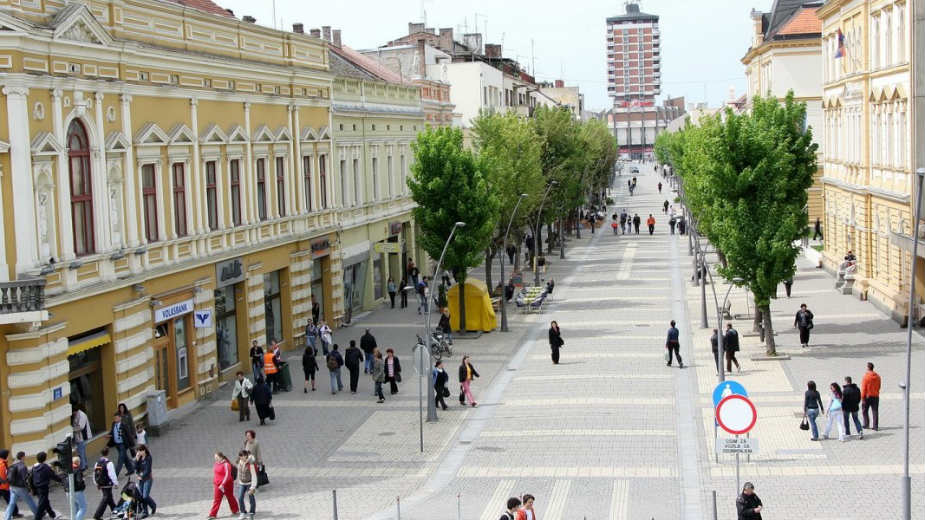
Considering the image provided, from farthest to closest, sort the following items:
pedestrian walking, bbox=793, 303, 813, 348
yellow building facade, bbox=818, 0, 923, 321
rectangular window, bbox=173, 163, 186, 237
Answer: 1. yellow building facade, bbox=818, 0, 923, 321
2. pedestrian walking, bbox=793, 303, 813, 348
3. rectangular window, bbox=173, 163, 186, 237

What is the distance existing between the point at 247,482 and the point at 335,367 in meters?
12.2

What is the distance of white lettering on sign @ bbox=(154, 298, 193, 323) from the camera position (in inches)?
1216

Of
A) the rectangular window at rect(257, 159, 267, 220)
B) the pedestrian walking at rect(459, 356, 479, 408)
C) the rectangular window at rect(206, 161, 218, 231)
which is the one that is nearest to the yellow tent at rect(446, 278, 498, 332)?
the rectangular window at rect(257, 159, 267, 220)

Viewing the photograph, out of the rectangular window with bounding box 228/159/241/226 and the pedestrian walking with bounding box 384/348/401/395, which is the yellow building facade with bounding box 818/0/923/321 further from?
the rectangular window with bounding box 228/159/241/226

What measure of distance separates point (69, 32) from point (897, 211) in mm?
29814

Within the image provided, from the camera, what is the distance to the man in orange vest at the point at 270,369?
3484cm

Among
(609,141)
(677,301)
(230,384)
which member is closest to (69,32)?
(230,384)

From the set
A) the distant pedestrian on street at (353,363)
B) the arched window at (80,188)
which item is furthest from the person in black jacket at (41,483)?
A: the distant pedestrian on street at (353,363)

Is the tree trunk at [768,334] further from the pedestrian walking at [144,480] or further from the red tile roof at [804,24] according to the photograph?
the red tile roof at [804,24]

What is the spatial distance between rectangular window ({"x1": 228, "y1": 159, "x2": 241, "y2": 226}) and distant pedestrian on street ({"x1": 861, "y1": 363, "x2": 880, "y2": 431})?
18.5 metres

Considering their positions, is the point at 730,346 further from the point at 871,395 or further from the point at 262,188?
the point at 262,188

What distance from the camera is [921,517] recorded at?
2094 cm

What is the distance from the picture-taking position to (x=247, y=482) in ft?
73.4

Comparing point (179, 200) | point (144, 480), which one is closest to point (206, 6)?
point (179, 200)
